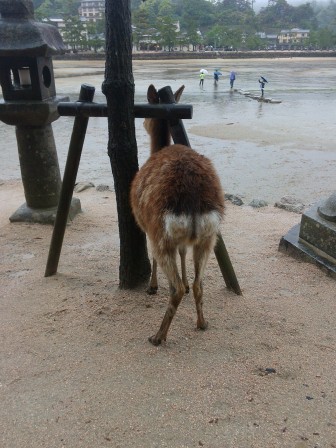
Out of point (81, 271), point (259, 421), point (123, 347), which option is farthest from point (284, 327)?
point (81, 271)

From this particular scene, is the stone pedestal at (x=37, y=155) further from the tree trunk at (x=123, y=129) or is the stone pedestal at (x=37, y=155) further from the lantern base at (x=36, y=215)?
the tree trunk at (x=123, y=129)

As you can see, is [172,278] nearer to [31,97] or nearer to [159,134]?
[159,134]

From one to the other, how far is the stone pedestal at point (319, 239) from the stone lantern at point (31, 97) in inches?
134

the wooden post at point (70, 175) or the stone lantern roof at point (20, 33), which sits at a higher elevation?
the stone lantern roof at point (20, 33)

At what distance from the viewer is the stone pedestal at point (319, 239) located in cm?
438

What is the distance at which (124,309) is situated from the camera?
350cm

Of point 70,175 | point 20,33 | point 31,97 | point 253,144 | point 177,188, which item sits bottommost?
point 253,144

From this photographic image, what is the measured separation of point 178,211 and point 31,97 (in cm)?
384

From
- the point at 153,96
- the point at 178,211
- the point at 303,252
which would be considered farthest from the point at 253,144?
the point at 178,211

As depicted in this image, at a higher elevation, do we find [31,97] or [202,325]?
[31,97]

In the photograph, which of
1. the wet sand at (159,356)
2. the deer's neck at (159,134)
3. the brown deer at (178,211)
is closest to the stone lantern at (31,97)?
the wet sand at (159,356)

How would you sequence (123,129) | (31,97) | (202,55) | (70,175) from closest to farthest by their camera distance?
(123,129)
(70,175)
(31,97)
(202,55)

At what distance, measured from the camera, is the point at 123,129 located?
11.1 feet

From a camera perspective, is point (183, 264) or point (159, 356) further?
point (183, 264)
